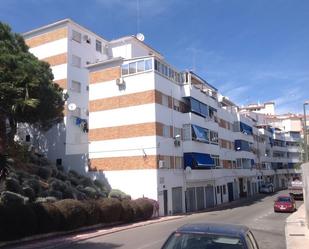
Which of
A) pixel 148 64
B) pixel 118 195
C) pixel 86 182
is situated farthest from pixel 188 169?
pixel 148 64

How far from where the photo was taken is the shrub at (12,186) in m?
28.7

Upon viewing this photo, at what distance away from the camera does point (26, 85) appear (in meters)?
23.2

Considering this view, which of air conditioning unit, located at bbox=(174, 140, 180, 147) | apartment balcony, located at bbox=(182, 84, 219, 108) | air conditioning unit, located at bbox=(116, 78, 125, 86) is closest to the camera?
air conditioning unit, located at bbox=(116, 78, 125, 86)

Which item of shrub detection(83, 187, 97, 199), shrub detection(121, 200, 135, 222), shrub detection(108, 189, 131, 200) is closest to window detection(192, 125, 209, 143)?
shrub detection(108, 189, 131, 200)

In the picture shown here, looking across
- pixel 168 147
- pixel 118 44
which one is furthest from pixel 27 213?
pixel 118 44

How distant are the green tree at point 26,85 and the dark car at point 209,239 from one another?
1676cm

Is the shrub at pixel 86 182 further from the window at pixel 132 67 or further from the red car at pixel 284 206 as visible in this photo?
the red car at pixel 284 206

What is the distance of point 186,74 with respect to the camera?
161 feet

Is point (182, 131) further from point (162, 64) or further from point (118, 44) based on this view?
point (118, 44)

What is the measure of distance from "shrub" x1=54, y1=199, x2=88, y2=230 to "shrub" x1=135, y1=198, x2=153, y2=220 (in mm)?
8779

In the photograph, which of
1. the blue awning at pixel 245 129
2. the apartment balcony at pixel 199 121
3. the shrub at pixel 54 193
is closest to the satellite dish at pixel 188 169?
the apartment balcony at pixel 199 121

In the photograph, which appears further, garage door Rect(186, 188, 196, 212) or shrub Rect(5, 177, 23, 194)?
garage door Rect(186, 188, 196, 212)

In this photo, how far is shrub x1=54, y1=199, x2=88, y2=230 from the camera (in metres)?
A: 25.2

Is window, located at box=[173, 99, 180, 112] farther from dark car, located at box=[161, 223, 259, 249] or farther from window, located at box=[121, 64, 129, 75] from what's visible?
dark car, located at box=[161, 223, 259, 249]
